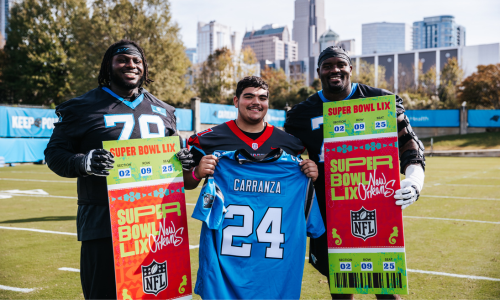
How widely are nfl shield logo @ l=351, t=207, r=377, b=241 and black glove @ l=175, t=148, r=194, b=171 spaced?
1.28 metres

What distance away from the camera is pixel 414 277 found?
503 cm

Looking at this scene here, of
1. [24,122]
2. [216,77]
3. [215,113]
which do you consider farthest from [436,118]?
[24,122]

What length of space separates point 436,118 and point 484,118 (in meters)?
3.75

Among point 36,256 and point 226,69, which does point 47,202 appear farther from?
point 226,69

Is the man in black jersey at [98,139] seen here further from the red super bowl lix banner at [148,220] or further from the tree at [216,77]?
the tree at [216,77]

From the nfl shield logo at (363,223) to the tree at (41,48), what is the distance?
125 feet

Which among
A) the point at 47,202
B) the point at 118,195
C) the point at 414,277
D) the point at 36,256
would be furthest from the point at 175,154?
the point at 47,202

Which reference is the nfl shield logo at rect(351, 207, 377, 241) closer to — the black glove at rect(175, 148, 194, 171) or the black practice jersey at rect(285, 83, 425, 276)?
the black practice jersey at rect(285, 83, 425, 276)

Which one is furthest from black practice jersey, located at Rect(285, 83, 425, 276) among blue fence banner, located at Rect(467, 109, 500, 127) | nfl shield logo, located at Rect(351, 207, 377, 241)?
blue fence banner, located at Rect(467, 109, 500, 127)

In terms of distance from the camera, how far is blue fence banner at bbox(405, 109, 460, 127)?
120 ft

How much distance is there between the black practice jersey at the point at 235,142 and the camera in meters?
3.21

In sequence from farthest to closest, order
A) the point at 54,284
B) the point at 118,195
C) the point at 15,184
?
1. the point at 15,184
2. the point at 54,284
3. the point at 118,195

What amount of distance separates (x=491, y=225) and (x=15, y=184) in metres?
13.5

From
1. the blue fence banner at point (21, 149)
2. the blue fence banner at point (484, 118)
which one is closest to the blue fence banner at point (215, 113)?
the blue fence banner at point (21, 149)
